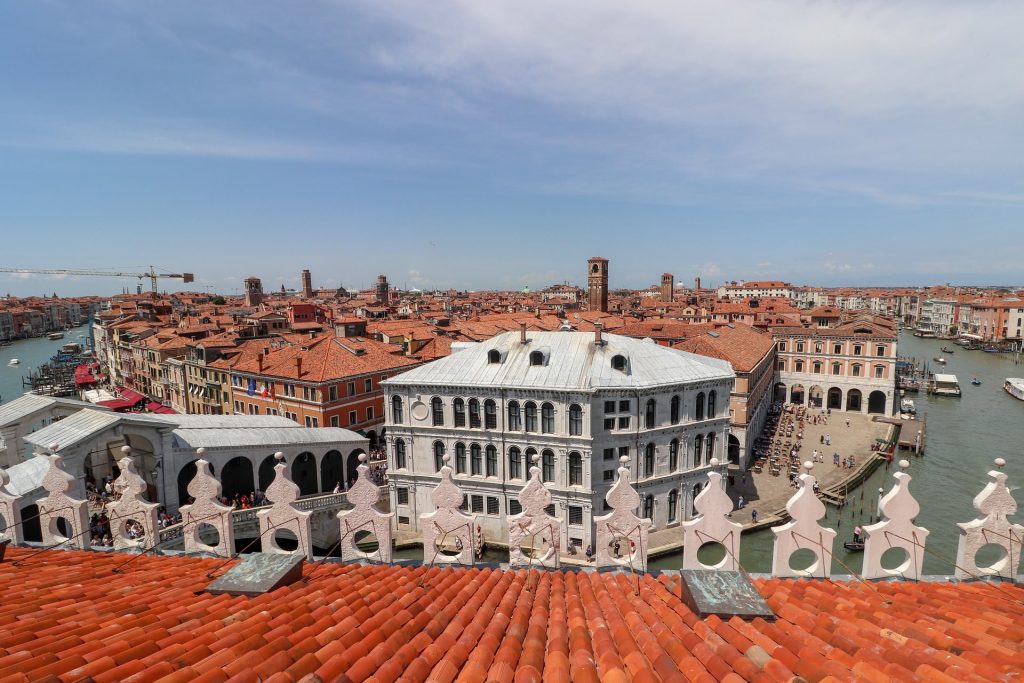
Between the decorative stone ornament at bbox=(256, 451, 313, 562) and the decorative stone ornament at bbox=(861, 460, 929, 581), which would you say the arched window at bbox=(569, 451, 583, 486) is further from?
the decorative stone ornament at bbox=(861, 460, 929, 581)

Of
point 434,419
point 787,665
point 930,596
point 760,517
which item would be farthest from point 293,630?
point 760,517

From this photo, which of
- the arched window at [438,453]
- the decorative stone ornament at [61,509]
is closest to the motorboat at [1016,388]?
the arched window at [438,453]

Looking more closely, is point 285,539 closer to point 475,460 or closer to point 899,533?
point 475,460

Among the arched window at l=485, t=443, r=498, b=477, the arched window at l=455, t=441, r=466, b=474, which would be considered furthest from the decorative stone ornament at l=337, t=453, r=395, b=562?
the arched window at l=455, t=441, r=466, b=474

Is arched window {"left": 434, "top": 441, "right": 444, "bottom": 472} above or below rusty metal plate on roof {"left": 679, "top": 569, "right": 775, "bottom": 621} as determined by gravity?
below

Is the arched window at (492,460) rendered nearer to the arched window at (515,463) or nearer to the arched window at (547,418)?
the arched window at (515,463)
